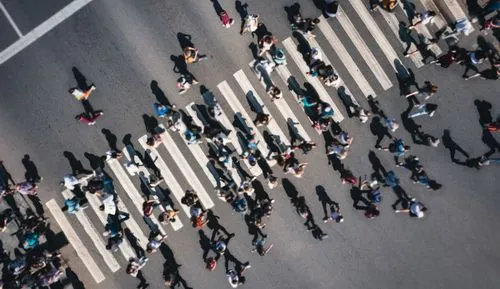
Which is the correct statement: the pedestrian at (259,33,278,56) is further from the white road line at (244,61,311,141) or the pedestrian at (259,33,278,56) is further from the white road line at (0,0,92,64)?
the white road line at (0,0,92,64)

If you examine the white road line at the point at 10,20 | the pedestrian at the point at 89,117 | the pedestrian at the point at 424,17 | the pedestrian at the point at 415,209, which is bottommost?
the pedestrian at the point at 415,209

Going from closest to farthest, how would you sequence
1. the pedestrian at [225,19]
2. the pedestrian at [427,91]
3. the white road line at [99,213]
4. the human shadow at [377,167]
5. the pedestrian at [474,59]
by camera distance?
the pedestrian at [474,59] → the pedestrian at [427,91] → the pedestrian at [225,19] → the human shadow at [377,167] → the white road line at [99,213]

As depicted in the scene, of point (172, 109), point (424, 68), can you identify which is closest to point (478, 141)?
point (424, 68)

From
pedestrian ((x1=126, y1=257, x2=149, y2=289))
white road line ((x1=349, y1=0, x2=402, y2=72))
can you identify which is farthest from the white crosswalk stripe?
pedestrian ((x1=126, y1=257, x2=149, y2=289))

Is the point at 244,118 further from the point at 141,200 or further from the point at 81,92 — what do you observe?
the point at 81,92

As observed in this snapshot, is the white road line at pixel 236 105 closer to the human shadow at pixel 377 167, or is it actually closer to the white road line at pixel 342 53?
the white road line at pixel 342 53

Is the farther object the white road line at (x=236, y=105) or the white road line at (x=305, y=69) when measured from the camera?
the white road line at (x=236, y=105)

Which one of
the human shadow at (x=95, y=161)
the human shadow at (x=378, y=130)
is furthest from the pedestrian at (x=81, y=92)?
the human shadow at (x=378, y=130)

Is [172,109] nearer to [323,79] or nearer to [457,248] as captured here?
[323,79]
